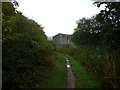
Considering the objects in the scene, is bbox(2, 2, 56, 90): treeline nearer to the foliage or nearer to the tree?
the tree

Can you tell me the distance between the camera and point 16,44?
1030 cm

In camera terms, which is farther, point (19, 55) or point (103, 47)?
point (103, 47)

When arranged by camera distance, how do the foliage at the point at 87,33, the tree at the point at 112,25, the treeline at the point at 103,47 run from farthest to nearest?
the foliage at the point at 87,33 → the tree at the point at 112,25 → the treeline at the point at 103,47

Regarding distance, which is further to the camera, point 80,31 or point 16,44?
point 80,31

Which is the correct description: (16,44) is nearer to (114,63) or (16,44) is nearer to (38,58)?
(38,58)

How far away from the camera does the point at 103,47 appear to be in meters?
17.1

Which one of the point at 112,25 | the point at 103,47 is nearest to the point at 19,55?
the point at 103,47

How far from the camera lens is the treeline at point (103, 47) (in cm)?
913

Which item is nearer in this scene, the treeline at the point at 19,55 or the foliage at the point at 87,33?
the treeline at the point at 19,55

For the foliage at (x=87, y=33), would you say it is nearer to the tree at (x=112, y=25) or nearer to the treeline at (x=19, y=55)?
the tree at (x=112, y=25)

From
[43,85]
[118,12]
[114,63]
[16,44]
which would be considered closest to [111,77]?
[114,63]

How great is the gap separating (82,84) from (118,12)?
1353 centimetres

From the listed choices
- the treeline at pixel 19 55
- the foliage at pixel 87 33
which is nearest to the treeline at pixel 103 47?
the foliage at pixel 87 33

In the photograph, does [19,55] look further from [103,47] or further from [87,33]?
[87,33]
